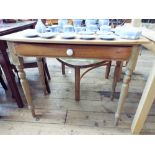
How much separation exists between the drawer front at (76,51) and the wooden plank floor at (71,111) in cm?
54

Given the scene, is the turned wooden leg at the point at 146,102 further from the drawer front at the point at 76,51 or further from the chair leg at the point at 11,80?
the chair leg at the point at 11,80

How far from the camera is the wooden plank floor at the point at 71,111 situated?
112cm

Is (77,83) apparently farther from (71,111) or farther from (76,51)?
(76,51)

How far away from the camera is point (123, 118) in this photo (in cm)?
122

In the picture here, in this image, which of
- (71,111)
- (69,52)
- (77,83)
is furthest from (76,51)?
(71,111)

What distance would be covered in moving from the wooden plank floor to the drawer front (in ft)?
1.77

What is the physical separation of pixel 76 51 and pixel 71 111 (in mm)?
598

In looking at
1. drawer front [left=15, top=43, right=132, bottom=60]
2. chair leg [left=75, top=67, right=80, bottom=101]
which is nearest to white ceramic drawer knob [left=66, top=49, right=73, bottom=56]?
drawer front [left=15, top=43, right=132, bottom=60]

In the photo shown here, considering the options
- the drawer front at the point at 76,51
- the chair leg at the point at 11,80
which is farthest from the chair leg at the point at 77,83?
the chair leg at the point at 11,80

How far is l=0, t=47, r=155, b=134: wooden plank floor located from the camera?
1118mm

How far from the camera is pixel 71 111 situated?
129 cm

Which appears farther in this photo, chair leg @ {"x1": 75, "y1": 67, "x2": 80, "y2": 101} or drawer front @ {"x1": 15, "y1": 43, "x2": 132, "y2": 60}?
chair leg @ {"x1": 75, "y1": 67, "x2": 80, "y2": 101}

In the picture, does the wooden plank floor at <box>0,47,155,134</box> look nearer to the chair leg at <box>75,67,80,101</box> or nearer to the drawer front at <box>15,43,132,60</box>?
the chair leg at <box>75,67,80,101</box>
